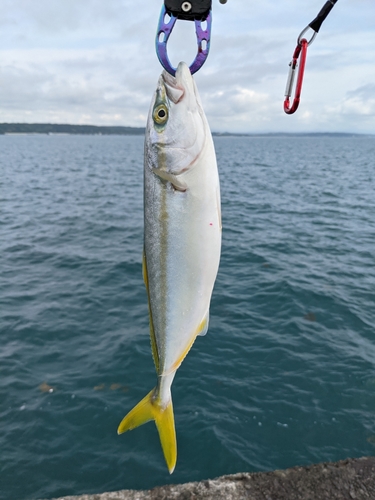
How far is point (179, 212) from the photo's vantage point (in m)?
2.37

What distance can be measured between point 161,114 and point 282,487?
12.4 ft

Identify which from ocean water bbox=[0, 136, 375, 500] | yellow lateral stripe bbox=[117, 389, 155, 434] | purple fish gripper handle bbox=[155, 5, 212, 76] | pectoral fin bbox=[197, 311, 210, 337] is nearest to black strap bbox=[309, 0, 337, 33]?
purple fish gripper handle bbox=[155, 5, 212, 76]

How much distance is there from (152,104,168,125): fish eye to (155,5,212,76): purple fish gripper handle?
30 centimetres

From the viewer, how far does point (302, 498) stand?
3865 mm

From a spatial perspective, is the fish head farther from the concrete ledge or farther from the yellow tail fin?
the concrete ledge

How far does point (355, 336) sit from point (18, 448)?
7.32 m

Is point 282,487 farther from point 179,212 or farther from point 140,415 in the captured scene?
point 179,212

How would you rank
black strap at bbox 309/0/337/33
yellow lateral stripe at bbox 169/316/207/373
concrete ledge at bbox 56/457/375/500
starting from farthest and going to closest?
concrete ledge at bbox 56/457/375/500 < black strap at bbox 309/0/337/33 < yellow lateral stripe at bbox 169/316/207/373

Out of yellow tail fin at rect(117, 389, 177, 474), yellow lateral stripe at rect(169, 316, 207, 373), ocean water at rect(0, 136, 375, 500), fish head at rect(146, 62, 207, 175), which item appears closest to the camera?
fish head at rect(146, 62, 207, 175)

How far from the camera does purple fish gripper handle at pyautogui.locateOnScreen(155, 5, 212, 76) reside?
2.46m

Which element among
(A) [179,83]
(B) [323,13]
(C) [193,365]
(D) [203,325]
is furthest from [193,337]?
(C) [193,365]

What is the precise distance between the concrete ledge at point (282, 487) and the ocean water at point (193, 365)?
6.51 ft

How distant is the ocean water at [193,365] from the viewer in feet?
20.1

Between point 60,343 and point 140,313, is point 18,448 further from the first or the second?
point 140,313
